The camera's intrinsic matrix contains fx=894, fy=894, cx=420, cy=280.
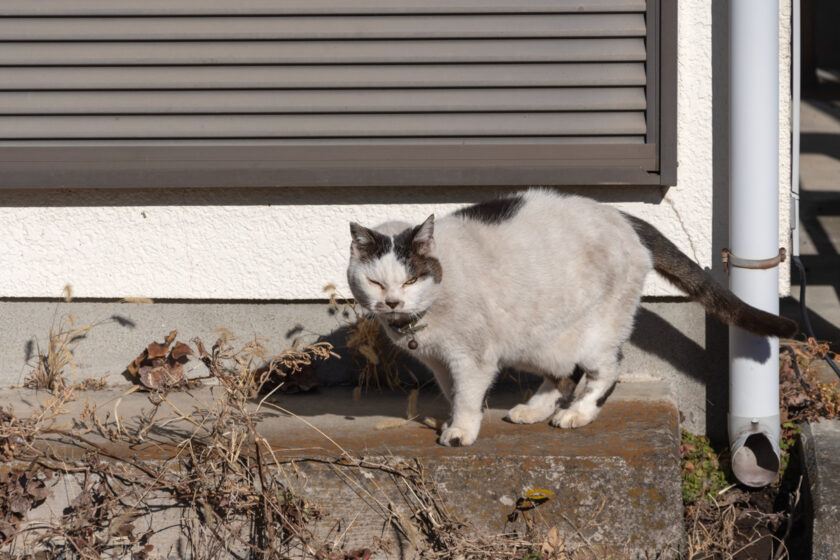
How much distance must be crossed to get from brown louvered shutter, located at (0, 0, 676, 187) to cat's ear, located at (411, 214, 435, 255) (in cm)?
88

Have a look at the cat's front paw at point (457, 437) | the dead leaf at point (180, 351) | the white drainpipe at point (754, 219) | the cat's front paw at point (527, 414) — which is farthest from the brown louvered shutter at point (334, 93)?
the cat's front paw at point (457, 437)

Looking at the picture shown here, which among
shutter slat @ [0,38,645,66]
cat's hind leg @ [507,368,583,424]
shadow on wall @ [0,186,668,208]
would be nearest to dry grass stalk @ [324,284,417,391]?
shadow on wall @ [0,186,668,208]

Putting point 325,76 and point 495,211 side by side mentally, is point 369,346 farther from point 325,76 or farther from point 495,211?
point 325,76

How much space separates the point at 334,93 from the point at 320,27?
0.97 feet

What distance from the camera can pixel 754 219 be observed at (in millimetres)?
3633

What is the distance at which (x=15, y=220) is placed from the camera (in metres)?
4.20

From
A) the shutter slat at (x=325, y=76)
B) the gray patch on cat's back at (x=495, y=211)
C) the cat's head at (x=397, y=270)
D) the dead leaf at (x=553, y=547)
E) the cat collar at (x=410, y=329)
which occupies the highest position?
the shutter slat at (x=325, y=76)

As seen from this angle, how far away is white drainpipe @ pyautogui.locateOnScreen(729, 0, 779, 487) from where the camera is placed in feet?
11.7

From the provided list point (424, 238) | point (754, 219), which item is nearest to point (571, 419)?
point (424, 238)

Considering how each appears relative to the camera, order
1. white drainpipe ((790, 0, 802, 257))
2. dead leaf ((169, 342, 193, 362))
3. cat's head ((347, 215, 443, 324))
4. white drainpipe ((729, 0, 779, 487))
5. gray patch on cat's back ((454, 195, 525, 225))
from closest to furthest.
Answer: cat's head ((347, 215, 443, 324)) < gray patch on cat's back ((454, 195, 525, 225)) < white drainpipe ((729, 0, 779, 487)) < white drainpipe ((790, 0, 802, 257)) < dead leaf ((169, 342, 193, 362))

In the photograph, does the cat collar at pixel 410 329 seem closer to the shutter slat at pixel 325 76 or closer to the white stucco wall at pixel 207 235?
the white stucco wall at pixel 207 235

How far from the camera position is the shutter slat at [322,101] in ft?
12.9

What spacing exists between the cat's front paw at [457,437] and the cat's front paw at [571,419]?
382 millimetres

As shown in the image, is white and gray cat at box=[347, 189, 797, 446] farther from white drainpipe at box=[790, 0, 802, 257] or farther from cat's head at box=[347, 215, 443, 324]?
white drainpipe at box=[790, 0, 802, 257]
